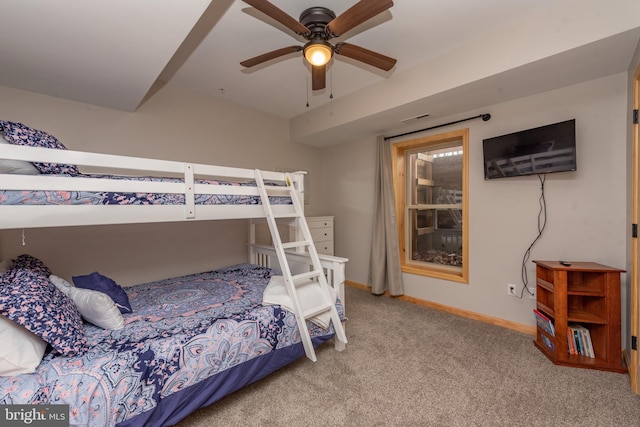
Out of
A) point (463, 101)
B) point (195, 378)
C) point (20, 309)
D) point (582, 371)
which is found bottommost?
point (582, 371)

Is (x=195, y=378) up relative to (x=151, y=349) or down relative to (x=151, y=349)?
down

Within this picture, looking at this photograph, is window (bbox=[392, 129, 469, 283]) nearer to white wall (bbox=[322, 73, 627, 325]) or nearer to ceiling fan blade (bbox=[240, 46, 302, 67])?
white wall (bbox=[322, 73, 627, 325])

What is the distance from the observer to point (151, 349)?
52.8 inches

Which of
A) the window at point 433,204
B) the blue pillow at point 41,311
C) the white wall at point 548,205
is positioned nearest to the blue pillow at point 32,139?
the blue pillow at point 41,311

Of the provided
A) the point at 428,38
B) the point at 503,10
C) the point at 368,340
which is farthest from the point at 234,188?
the point at 503,10

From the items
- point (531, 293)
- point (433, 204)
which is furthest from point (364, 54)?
point (531, 293)

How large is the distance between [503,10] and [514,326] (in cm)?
260

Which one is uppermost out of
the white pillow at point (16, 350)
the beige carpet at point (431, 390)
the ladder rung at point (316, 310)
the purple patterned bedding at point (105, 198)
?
the purple patterned bedding at point (105, 198)

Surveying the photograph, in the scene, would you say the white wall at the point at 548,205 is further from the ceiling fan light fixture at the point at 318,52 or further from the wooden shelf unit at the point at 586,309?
the ceiling fan light fixture at the point at 318,52

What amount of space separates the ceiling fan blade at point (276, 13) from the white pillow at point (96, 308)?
5.94ft

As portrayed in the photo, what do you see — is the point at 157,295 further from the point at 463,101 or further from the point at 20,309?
the point at 463,101

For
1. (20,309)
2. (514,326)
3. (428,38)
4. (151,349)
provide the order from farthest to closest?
(514,326)
(428,38)
(151,349)
(20,309)

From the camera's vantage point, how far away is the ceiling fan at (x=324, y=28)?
143cm

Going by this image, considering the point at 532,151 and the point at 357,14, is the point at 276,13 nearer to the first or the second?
the point at 357,14
